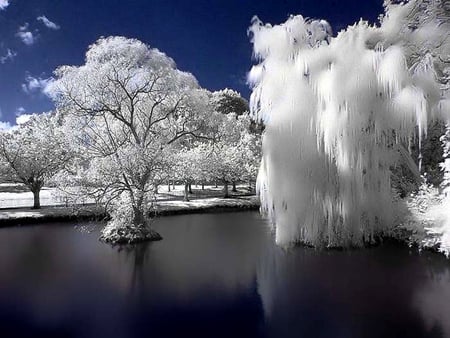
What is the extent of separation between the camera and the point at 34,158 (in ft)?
61.5

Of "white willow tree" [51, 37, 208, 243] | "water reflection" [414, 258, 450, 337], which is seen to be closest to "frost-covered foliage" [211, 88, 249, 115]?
"white willow tree" [51, 37, 208, 243]

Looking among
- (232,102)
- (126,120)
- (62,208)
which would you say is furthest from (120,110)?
(232,102)

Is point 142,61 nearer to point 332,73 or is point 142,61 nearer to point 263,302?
point 332,73

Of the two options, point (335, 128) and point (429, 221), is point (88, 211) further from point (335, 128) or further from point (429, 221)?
point (429, 221)

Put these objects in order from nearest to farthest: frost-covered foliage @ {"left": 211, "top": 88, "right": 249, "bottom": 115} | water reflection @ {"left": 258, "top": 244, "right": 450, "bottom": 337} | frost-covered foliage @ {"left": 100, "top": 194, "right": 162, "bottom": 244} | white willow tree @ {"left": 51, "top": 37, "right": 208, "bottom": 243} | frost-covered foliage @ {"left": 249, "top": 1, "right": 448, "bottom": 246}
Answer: water reflection @ {"left": 258, "top": 244, "right": 450, "bottom": 337}
frost-covered foliage @ {"left": 249, "top": 1, "right": 448, "bottom": 246}
frost-covered foliage @ {"left": 100, "top": 194, "right": 162, "bottom": 244}
white willow tree @ {"left": 51, "top": 37, "right": 208, "bottom": 243}
frost-covered foliage @ {"left": 211, "top": 88, "right": 249, "bottom": 115}

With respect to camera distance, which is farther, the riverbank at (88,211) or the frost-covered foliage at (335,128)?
the riverbank at (88,211)

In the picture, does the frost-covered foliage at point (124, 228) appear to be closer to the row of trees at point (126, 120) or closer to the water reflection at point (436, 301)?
the row of trees at point (126, 120)

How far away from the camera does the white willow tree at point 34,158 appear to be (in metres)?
18.3

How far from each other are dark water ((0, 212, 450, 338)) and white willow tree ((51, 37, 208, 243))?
1.35 metres

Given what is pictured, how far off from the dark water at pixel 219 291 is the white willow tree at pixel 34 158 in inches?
323

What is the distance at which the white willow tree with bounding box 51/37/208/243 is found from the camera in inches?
458

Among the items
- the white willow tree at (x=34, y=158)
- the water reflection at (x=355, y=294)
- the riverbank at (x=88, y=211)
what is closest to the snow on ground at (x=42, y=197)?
the riverbank at (x=88, y=211)

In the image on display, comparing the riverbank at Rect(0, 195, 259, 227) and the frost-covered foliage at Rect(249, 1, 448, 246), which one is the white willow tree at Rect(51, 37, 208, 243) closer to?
the riverbank at Rect(0, 195, 259, 227)

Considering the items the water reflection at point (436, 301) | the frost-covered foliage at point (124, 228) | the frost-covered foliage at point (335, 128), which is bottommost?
the water reflection at point (436, 301)
